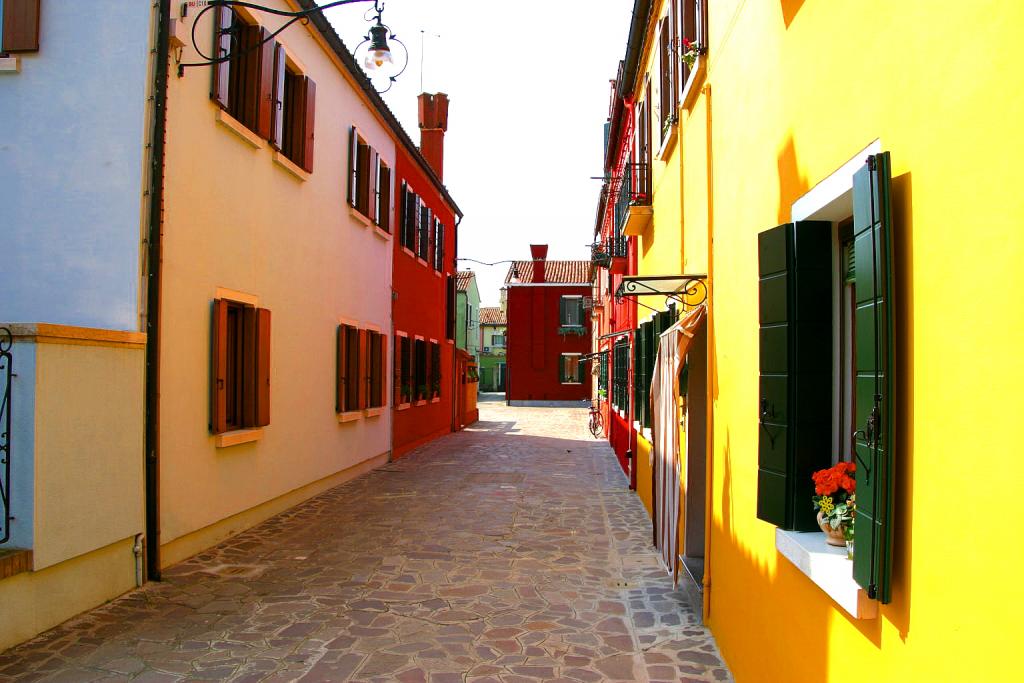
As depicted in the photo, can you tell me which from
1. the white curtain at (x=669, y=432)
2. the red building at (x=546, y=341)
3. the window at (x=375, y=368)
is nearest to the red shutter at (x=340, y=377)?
the window at (x=375, y=368)

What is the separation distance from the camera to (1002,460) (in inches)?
74.9

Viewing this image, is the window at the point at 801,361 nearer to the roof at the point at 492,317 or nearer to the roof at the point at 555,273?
the roof at the point at 555,273

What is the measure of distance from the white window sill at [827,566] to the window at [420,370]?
15494 mm

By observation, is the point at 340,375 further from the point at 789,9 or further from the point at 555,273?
the point at 555,273

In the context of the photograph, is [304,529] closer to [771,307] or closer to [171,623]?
[171,623]

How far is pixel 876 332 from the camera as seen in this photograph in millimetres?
2533

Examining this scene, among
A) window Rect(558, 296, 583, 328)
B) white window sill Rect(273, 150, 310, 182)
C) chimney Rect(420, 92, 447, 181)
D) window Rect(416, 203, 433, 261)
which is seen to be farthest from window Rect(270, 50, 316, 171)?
window Rect(558, 296, 583, 328)

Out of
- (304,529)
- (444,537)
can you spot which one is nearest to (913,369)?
(444,537)

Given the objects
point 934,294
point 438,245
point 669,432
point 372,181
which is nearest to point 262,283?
point 669,432

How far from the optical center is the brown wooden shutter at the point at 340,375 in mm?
12695

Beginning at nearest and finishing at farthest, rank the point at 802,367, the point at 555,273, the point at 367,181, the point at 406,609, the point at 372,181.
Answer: the point at 802,367 < the point at 406,609 < the point at 367,181 < the point at 372,181 < the point at 555,273

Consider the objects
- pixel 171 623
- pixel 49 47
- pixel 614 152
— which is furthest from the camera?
pixel 614 152

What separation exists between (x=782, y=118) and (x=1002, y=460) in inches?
91.4

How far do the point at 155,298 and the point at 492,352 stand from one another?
219 feet
